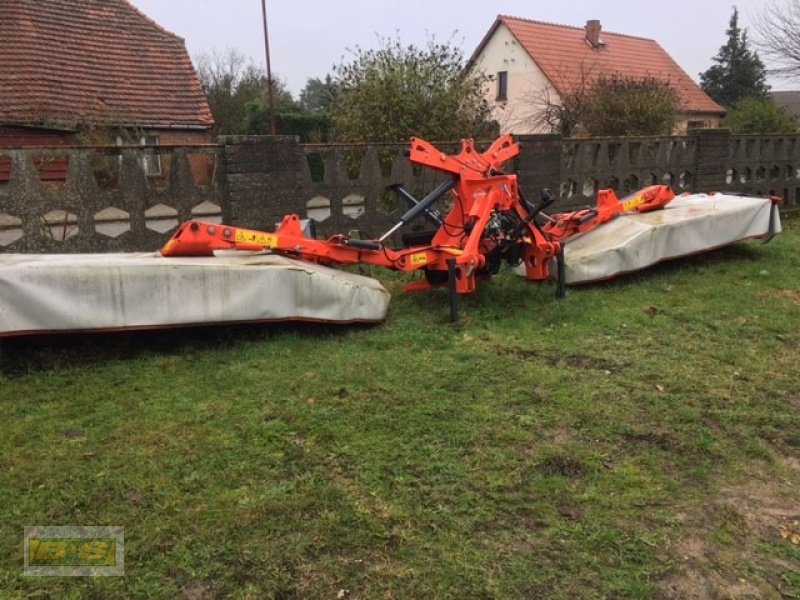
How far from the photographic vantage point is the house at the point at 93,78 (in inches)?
638

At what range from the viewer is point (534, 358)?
196 inches

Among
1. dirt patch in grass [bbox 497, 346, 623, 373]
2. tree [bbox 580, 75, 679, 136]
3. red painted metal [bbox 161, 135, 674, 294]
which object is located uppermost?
tree [bbox 580, 75, 679, 136]

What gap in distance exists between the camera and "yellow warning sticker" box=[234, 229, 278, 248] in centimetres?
523

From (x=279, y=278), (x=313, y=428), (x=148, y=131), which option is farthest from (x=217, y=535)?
(x=148, y=131)

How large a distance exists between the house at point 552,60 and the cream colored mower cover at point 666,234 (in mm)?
20053

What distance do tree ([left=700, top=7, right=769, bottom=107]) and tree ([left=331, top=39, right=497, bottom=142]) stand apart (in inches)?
1389

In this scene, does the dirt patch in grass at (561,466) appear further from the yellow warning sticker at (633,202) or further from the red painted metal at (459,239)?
the yellow warning sticker at (633,202)

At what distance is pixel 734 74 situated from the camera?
42344 mm

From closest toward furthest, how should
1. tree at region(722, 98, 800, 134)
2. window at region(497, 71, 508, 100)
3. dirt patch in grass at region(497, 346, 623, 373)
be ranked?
dirt patch in grass at region(497, 346, 623, 373), tree at region(722, 98, 800, 134), window at region(497, 71, 508, 100)

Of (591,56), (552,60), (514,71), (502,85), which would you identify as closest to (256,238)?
(552,60)

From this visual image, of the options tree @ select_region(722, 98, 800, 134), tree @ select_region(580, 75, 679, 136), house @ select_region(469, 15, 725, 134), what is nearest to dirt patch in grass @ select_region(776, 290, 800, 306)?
tree @ select_region(580, 75, 679, 136)

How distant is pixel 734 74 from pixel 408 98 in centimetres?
3921

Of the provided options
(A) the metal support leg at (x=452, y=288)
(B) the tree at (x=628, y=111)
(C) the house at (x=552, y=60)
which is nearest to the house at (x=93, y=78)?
(B) the tree at (x=628, y=111)

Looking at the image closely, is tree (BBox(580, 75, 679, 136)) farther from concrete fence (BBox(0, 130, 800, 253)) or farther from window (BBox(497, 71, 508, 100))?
window (BBox(497, 71, 508, 100))
